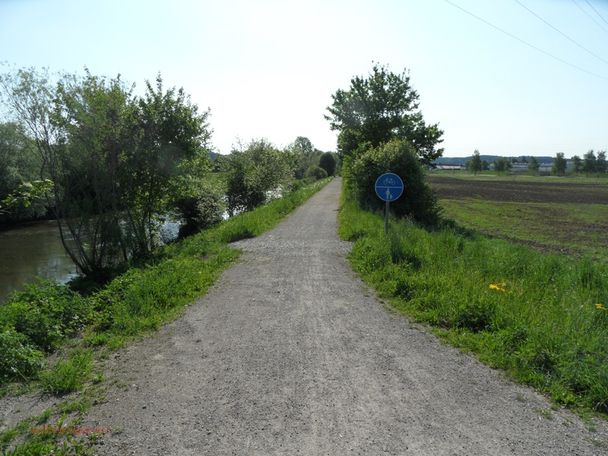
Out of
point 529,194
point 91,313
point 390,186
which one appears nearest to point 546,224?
point 390,186

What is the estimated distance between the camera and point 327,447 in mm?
3414

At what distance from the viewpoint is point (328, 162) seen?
10912 centimetres

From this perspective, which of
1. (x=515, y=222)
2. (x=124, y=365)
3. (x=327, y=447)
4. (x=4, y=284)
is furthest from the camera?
(x=515, y=222)

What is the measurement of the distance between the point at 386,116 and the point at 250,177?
33.9 feet

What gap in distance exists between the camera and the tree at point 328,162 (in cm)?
10856

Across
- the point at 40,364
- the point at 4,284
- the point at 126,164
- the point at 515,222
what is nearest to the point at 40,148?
the point at 126,164

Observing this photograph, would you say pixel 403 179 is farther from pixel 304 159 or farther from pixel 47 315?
pixel 304 159

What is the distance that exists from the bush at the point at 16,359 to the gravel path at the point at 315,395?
2.92 ft

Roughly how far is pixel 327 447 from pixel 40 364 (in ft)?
12.1

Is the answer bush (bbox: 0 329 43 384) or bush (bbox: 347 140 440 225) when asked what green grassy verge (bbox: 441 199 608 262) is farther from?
bush (bbox: 0 329 43 384)

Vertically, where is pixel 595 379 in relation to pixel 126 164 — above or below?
below

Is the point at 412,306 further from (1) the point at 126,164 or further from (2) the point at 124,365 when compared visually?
(1) the point at 126,164

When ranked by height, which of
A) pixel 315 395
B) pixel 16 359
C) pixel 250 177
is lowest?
pixel 315 395

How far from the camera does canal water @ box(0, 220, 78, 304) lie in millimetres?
15867
